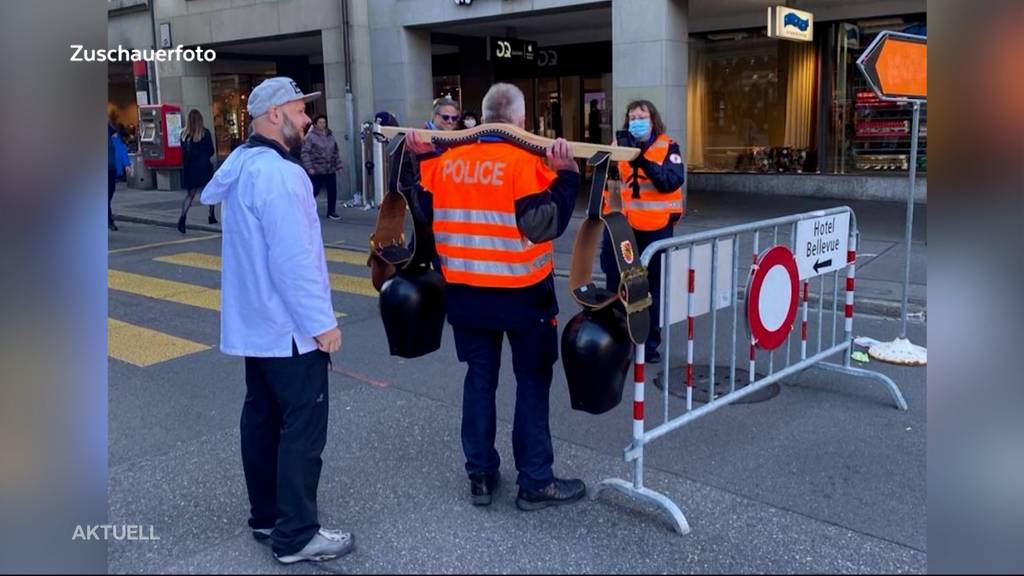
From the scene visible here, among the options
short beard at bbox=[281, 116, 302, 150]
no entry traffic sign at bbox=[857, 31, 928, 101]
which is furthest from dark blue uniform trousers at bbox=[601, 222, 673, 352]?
short beard at bbox=[281, 116, 302, 150]

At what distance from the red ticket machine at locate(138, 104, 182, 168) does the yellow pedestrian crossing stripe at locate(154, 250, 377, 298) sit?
9339mm

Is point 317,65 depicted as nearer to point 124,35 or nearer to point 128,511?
point 124,35

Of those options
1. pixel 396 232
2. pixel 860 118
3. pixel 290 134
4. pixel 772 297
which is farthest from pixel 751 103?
pixel 290 134

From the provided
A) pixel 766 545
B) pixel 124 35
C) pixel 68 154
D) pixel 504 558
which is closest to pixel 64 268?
pixel 68 154

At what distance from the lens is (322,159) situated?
1498 centimetres

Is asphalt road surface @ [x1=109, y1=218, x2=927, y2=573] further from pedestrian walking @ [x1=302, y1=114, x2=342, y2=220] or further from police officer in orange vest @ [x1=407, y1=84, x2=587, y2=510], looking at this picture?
Result: pedestrian walking @ [x1=302, y1=114, x2=342, y2=220]

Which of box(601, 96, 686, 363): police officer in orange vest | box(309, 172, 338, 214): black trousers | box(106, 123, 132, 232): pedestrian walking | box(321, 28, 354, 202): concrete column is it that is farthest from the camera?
box(321, 28, 354, 202): concrete column

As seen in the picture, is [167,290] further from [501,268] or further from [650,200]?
[501,268]

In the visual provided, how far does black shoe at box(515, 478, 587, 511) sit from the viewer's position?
4.14 metres

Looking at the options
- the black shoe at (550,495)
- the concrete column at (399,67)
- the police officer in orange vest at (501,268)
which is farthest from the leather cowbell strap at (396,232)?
the concrete column at (399,67)

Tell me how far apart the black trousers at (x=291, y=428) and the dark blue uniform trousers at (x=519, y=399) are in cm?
78

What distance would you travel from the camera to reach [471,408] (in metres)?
4.21

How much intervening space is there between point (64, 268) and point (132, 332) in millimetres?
5828

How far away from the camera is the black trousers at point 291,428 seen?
356 centimetres
